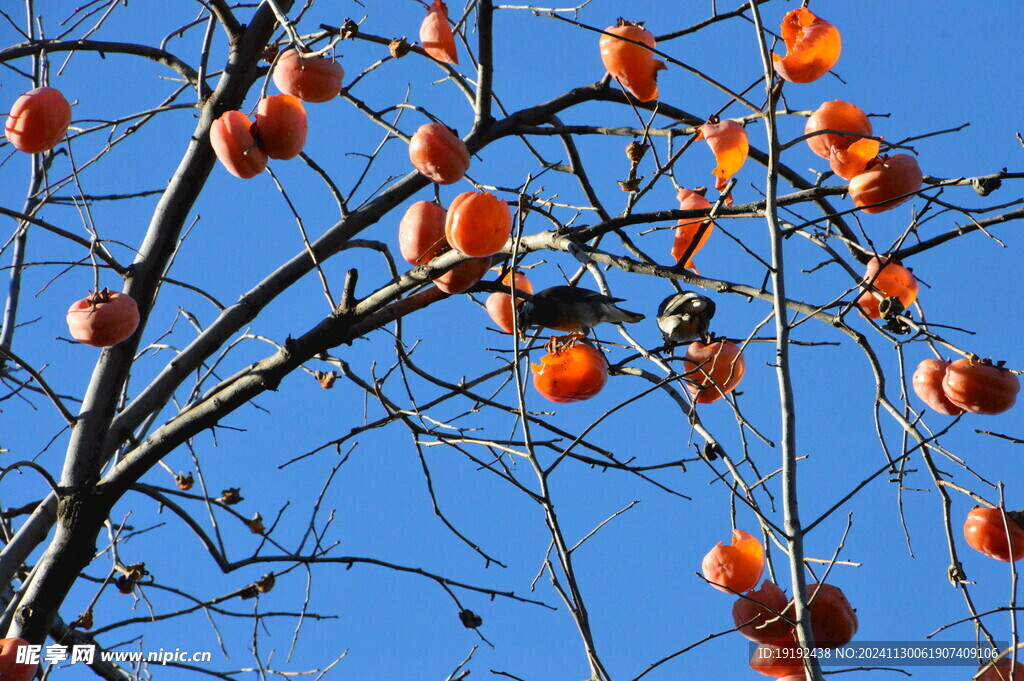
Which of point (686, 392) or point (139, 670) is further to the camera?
point (139, 670)

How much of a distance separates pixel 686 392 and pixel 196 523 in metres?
1.89

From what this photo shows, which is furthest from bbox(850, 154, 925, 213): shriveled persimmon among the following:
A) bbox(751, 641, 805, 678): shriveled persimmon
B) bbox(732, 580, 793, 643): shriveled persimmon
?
bbox(751, 641, 805, 678): shriveled persimmon

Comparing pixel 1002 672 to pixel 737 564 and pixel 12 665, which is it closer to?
pixel 737 564

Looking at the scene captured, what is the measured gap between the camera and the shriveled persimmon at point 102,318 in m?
3.06

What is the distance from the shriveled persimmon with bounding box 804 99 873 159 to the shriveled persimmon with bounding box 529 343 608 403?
108cm

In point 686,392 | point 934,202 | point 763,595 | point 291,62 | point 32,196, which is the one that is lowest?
point 763,595

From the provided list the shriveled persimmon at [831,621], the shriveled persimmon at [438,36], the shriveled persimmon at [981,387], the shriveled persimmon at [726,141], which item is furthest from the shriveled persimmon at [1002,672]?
the shriveled persimmon at [438,36]

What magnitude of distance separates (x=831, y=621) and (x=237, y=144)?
250 cm

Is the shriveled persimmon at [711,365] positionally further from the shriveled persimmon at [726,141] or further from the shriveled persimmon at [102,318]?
the shriveled persimmon at [102,318]

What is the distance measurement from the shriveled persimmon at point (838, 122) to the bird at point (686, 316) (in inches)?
27.3

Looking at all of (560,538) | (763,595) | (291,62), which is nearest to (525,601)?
(763,595)

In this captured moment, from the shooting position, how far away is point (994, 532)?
10.0 feet

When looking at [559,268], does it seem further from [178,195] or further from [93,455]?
[93,455]

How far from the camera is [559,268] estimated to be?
12.8ft
